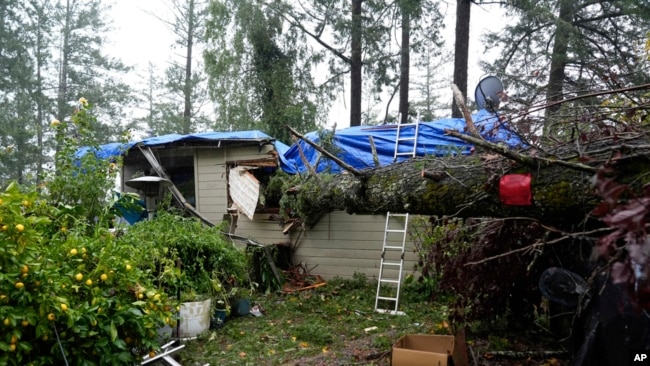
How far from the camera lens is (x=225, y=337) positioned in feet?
16.4

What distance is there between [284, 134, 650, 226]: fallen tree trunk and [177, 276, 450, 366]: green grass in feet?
5.05

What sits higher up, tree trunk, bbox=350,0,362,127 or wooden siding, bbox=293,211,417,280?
tree trunk, bbox=350,0,362,127

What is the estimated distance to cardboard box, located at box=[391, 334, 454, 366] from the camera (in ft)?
11.1

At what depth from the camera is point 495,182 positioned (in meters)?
2.62

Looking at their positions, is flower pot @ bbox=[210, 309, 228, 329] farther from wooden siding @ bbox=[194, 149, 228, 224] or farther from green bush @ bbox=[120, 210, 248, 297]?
wooden siding @ bbox=[194, 149, 228, 224]

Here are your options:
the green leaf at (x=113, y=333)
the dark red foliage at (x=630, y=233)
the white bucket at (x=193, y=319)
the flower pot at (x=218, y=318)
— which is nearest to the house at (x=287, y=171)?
the flower pot at (x=218, y=318)

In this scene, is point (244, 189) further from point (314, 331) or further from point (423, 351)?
point (423, 351)

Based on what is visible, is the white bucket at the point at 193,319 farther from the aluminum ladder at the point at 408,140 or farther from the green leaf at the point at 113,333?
the aluminum ladder at the point at 408,140

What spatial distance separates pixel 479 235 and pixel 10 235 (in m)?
3.50

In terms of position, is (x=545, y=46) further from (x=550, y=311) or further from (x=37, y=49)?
(x=37, y=49)

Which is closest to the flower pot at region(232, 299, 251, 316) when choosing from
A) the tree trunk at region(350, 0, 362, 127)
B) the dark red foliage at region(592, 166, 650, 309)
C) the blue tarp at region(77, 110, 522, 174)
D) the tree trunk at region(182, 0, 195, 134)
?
the blue tarp at region(77, 110, 522, 174)

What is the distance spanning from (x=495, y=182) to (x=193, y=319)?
376 centimetres

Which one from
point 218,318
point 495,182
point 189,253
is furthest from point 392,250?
point 495,182

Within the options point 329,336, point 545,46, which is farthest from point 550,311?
point 545,46
